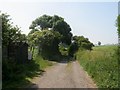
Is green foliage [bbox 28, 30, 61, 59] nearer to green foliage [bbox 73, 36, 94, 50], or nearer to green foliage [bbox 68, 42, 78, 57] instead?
green foliage [bbox 68, 42, 78, 57]

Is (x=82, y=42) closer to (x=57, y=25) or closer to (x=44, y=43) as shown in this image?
(x=57, y=25)

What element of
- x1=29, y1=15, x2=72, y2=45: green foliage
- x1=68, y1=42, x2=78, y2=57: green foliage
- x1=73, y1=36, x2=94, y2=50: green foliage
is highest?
x1=29, y1=15, x2=72, y2=45: green foliage

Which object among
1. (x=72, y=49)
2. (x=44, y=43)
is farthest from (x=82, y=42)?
(x=44, y=43)

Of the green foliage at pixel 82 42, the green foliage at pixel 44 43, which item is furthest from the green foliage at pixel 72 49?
the green foliage at pixel 44 43

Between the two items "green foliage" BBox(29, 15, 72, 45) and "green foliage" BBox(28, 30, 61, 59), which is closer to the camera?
"green foliage" BBox(28, 30, 61, 59)

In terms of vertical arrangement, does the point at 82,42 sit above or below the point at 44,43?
above

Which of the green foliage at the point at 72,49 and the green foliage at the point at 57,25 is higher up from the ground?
the green foliage at the point at 57,25

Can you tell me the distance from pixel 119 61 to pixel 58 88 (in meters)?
3.66

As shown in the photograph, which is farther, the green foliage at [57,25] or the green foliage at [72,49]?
the green foliage at [57,25]

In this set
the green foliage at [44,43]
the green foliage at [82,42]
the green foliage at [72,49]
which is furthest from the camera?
the green foliage at [82,42]

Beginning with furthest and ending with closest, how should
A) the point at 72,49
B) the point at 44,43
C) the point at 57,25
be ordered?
the point at 57,25
the point at 72,49
the point at 44,43

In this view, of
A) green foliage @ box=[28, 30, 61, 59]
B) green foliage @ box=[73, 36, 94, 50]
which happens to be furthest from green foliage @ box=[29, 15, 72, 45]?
green foliage @ box=[28, 30, 61, 59]

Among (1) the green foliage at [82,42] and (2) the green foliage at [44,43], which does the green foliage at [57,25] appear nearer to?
(1) the green foliage at [82,42]

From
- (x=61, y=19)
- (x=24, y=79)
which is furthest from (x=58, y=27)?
(x=24, y=79)
